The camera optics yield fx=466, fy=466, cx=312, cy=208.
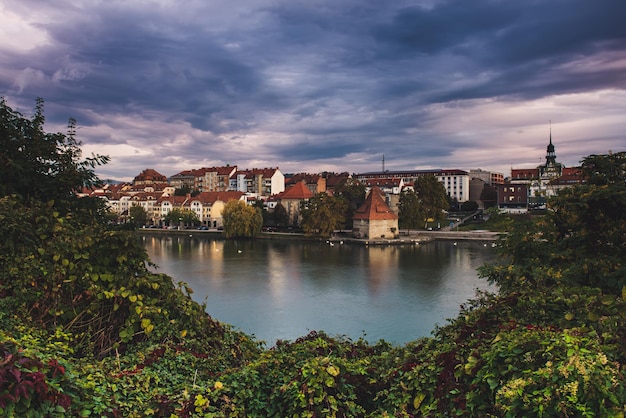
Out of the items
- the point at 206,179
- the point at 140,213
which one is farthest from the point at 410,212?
the point at 206,179

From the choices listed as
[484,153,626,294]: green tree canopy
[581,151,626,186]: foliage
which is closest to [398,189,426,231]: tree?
[484,153,626,294]: green tree canopy

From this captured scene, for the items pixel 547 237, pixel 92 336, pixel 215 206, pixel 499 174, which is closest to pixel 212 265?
pixel 547 237

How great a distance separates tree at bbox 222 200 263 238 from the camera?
38969mm

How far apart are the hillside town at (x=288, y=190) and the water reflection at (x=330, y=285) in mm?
11173

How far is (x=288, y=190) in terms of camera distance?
2007 inches

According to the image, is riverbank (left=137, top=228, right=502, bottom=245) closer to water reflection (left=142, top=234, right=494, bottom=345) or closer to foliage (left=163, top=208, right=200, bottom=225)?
water reflection (left=142, top=234, right=494, bottom=345)

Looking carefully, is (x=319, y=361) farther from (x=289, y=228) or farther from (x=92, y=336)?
(x=289, y=228)

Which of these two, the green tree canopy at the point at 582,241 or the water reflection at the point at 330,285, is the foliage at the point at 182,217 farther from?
the green tree canopy at the point at 582,241

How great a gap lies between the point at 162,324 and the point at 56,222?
1536 mm

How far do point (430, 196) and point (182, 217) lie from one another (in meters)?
25.6

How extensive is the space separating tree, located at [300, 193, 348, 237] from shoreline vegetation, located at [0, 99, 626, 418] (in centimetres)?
3339

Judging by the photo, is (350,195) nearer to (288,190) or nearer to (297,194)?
(297,194)

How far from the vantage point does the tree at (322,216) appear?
3844cm

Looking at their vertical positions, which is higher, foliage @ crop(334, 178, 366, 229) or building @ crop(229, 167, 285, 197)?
building @ crop(229, 167, 285, 197)
